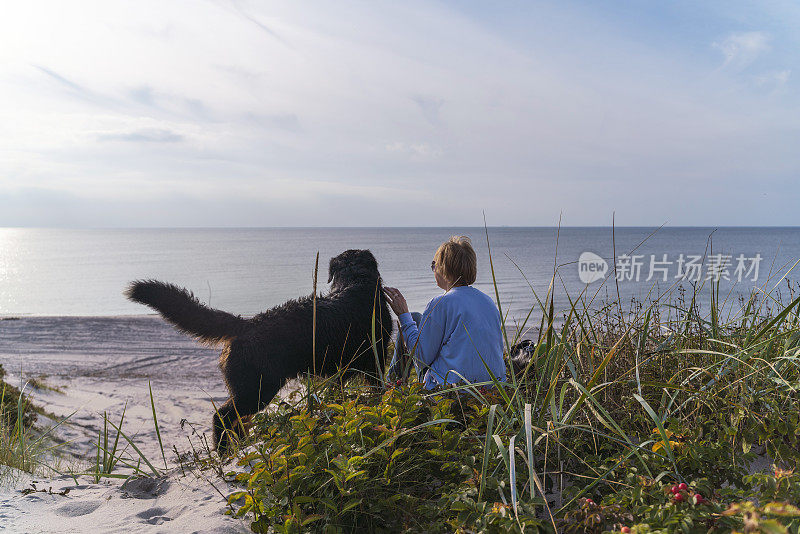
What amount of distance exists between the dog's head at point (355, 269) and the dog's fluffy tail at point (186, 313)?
1.05 m

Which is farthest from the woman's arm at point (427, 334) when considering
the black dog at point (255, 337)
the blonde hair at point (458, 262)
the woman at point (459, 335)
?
the black dog at point (255, 337)

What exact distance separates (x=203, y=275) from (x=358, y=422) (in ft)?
114

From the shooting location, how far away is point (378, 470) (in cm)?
220

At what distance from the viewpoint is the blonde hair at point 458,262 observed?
3570 mm

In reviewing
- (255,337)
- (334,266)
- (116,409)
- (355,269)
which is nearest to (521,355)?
(355,269)

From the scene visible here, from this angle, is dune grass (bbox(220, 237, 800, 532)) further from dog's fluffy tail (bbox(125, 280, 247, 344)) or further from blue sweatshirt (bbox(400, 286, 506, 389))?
dog's fluffy tail (bbox(125, 280, 247, 344))

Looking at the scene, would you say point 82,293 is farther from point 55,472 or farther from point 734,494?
point 734,494

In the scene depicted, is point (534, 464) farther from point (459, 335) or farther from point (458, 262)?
point (458, 262)

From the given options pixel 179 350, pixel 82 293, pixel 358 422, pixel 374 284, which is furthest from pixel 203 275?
pixel 358 422

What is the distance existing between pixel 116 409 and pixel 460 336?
20.2ft

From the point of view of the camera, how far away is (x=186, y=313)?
4.16m

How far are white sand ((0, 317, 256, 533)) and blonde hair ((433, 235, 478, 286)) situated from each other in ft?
6.81

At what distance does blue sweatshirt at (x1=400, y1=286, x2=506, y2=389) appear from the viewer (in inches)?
132

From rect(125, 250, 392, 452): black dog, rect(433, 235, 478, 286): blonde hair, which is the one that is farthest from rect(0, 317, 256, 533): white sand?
rect(433, 235, 478, 286): blonde hair
